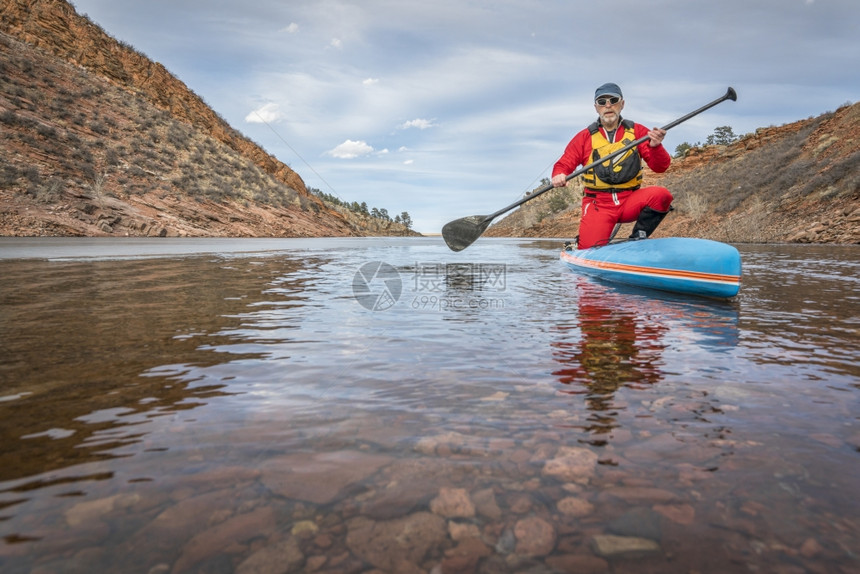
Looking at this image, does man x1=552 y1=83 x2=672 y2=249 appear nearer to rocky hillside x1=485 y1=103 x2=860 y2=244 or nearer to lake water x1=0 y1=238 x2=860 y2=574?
lake water x1=0 y1=238 x2=860 y2=574

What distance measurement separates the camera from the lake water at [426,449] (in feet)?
4.06

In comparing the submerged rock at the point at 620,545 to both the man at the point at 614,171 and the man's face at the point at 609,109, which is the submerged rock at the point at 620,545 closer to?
the man at the point at 614,171

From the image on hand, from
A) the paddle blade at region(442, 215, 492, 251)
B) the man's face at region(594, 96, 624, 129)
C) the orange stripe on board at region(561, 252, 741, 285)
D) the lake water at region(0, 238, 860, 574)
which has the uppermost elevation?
the man's face at region(594, 96, 624, 129)

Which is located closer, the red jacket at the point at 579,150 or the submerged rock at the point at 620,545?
the submerged rock at the point at 620,545

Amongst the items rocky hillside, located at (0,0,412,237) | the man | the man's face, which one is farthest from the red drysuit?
rocky hillside, located at (0,0,412,237)

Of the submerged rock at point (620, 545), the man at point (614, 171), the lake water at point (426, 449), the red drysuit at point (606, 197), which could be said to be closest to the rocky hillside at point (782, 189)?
the red drysuit at point (606, 197)

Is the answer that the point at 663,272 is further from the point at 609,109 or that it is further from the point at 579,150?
the point at 609,109

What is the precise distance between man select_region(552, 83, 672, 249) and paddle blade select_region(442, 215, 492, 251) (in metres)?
1.78

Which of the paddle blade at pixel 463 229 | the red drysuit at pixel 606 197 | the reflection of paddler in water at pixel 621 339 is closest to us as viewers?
the reflection of paddler in water at pixel 621 339

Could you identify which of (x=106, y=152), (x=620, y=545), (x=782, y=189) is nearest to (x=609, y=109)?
(x=620, y=545)

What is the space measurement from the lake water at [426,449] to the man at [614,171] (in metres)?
4.09

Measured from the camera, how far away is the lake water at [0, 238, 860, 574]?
48.7 inches

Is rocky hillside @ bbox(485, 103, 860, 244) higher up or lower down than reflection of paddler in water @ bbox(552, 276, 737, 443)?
higher up

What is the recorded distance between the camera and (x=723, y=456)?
1.70 meters
